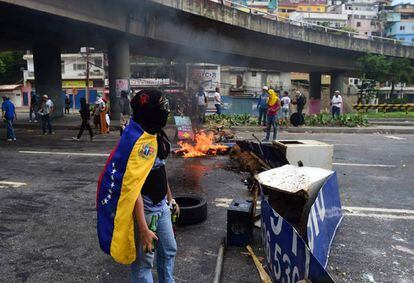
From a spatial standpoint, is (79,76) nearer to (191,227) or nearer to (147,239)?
(191,227)

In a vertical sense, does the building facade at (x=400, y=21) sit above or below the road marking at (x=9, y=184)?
above

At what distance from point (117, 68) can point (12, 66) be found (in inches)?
1890

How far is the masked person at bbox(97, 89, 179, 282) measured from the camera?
97.4 inches

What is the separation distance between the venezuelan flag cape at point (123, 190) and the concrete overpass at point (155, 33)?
38.0ft

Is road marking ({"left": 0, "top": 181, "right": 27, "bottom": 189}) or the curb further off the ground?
the curb

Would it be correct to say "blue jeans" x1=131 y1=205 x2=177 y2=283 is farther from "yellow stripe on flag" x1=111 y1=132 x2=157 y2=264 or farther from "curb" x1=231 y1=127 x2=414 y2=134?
"curb" x1=231 y1=127 x2=414 y2=134

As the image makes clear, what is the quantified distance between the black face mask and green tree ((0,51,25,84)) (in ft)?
207

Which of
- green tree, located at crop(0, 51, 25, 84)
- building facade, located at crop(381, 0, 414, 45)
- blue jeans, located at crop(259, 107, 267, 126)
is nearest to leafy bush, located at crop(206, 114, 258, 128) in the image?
blue jeans, located at crop(259, 107, 267, 126)

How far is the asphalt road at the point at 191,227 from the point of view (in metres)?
3.91

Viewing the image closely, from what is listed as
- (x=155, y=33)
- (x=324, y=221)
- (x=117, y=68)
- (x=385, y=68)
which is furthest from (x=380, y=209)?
(x=385, y=68)

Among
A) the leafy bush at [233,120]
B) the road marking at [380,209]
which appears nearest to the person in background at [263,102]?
the leafy bush at [233,120]

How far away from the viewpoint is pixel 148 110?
2625 millimetres

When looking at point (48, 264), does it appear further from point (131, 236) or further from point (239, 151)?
point (239, 151)

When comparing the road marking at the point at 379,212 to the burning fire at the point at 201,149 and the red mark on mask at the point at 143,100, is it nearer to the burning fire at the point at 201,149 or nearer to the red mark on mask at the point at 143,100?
the red mark on mask at the point at 143,100
